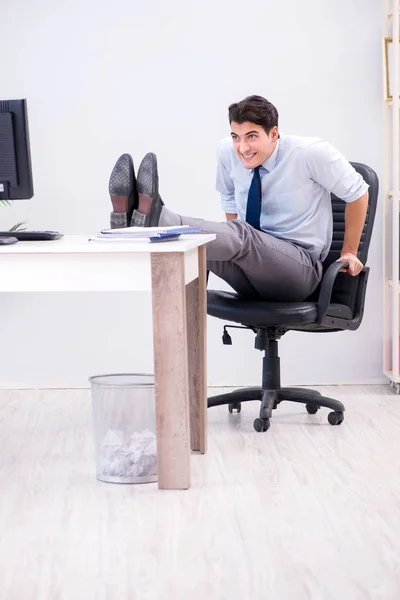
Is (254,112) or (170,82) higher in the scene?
(170,82)

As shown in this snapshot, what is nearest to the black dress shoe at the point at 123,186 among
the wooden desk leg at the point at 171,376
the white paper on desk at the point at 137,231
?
the white paper on desk at the point at 137,231

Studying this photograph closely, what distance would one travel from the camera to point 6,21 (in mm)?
4117

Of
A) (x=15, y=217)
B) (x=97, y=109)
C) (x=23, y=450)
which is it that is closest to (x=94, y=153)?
(x=97, y=109)

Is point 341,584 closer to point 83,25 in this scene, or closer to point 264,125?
point 264,125

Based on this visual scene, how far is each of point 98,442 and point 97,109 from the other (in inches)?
77.3

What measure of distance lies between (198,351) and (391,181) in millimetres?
1708

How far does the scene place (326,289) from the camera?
324 centimetres

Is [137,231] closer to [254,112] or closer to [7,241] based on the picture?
[7,241]

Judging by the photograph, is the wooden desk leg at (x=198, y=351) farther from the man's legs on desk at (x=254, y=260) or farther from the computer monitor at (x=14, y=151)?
the computer monitor at (x=14, y=151)

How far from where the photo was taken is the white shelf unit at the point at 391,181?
3.93 meters

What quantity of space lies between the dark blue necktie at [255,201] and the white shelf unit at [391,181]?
2.70 ft

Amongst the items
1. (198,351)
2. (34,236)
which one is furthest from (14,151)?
(198,351)

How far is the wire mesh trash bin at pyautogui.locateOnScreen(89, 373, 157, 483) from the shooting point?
8.75 ft

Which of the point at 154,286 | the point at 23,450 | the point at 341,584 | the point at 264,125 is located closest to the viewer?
the point at 341,584
